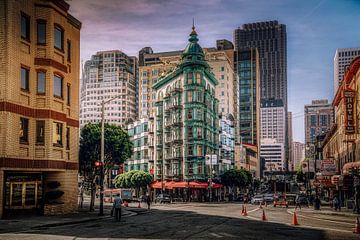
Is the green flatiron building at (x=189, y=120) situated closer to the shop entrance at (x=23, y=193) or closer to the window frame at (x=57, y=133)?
the window frame at (x=57, y=133)

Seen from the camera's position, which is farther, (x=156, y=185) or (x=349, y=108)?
(x=156, y=185)

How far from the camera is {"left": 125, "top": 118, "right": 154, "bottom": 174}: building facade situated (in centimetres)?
10160

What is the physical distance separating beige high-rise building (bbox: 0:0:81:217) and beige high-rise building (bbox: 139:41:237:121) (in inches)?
3959

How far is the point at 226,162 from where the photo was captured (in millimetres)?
107000

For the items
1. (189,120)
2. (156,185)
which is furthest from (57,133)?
(156,185)

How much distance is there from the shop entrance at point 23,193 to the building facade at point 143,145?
2318 inches

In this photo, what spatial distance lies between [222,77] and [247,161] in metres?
26.4

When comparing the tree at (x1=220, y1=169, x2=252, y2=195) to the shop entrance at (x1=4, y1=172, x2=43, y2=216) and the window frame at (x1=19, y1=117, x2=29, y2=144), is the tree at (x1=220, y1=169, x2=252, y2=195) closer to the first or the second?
the shop entrance at (x1=4, y1=172, x2=43, y2=216)

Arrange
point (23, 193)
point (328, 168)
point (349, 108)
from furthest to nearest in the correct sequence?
point (328, 168), point (349, 108), point (23, 193)

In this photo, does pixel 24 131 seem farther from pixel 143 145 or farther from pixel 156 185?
pixel 143 145

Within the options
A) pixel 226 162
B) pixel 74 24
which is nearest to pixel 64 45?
pixel 74 24

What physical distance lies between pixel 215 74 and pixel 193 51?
6160 centimetres

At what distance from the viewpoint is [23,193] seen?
35.9m

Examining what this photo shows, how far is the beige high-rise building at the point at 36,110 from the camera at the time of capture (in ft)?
108
